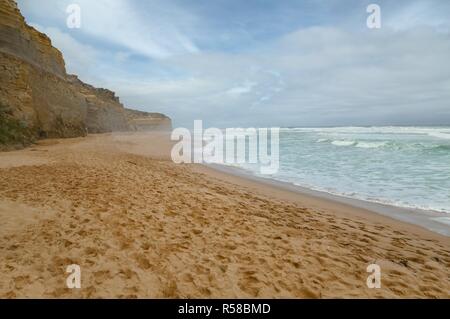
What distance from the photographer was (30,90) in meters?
18.3

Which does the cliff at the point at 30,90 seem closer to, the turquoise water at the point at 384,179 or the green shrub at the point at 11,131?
the green shrub at the point at 11,131

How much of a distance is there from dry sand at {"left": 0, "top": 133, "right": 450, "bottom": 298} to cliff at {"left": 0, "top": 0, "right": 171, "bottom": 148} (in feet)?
37.1

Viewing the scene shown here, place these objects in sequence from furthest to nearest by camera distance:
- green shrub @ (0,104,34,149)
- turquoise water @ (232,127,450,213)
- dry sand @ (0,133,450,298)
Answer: green shrub @ (0,104,34,149) < turquoise water @ (232,127,450,213) < dry sand @ (0,133,450,298)

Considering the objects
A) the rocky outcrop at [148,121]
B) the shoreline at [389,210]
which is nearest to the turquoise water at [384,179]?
the shoreline at [389,210]

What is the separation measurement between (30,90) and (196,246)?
2005 cm

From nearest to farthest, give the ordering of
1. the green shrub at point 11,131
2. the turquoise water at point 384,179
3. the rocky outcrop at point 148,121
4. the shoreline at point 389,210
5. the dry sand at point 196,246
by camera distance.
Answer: the dry sand at point 196,246, the shoreline at point 389,210, the turquoise water at point 384,179, the green shrub at point 11,131, the rocky outcrop at point 148,121

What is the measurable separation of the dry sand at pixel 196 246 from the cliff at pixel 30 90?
1131 centimetres

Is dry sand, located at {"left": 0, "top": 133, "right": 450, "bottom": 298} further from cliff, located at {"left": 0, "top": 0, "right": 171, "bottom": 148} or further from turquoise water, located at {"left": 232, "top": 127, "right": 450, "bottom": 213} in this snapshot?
cliff, located at {"left": 0, "top": 0, "right": 171, "bottom": 148}

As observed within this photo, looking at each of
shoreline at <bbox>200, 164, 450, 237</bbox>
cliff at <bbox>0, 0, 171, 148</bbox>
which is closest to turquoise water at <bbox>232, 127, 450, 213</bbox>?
shoreline at <bbox>200, 164, 450, 237</bbox>

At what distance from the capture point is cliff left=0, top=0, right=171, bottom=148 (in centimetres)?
1627

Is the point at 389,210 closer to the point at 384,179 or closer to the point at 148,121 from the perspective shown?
the point at 384,179

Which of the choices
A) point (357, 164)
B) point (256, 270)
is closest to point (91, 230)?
point (256, 270)

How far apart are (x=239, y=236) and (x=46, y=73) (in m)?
25.7

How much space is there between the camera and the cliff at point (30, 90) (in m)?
16.3
